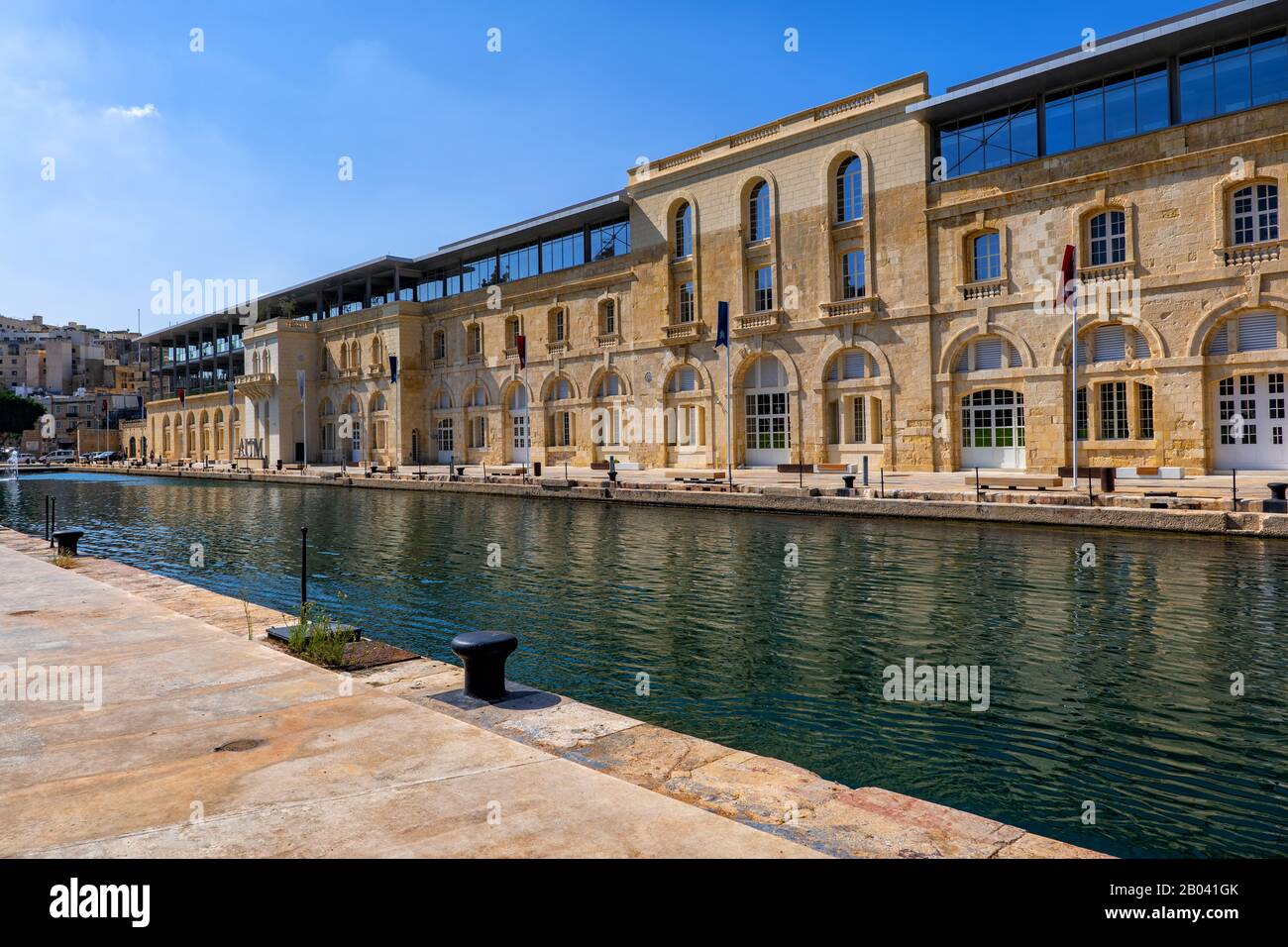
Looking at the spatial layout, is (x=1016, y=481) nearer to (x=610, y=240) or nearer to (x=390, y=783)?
(x=390, y=783)

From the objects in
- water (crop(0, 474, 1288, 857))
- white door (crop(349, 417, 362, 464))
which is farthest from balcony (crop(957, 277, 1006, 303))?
white door (crop(349, 417, 362, 464))

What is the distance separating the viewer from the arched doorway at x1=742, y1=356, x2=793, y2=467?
3984cm

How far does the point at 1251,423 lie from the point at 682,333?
24.1 m

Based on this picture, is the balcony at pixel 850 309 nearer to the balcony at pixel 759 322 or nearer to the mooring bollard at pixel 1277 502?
the balcony at pixel 759 322

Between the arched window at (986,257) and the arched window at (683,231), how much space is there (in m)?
14.9

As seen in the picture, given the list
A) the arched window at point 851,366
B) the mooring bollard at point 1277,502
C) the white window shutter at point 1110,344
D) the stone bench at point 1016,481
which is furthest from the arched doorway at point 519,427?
the mooring bollard at point 1277,502

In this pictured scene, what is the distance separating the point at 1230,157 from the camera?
2741 centimetres

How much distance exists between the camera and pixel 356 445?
221 ft

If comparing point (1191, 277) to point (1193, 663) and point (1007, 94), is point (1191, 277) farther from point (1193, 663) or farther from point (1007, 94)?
A: point (1193, 663)

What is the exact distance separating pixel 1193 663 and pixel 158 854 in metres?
9.87

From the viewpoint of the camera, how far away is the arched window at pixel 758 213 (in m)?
40.9

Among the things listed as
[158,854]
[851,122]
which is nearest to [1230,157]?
[851,122]

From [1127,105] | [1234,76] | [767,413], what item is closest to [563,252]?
[767,413]

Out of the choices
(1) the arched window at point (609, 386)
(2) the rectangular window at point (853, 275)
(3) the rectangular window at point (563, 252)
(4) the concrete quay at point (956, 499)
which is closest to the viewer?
(4) the concrete quay at point (956, 499)
